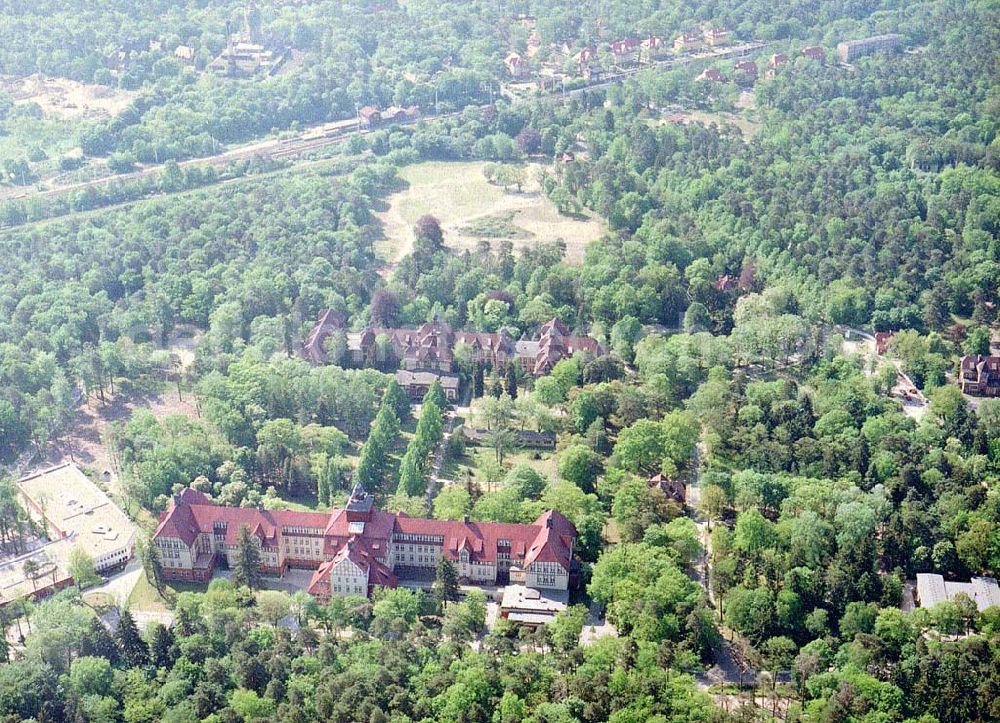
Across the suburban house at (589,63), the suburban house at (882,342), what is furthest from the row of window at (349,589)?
the suburban house at (589,63)

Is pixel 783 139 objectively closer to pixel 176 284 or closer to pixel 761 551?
pixel 176 284

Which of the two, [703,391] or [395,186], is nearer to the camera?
[703,391]

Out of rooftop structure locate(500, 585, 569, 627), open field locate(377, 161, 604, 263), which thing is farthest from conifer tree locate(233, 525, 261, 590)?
open field locate(377, 161, 604, 263)

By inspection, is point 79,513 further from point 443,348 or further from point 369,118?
point 369,118

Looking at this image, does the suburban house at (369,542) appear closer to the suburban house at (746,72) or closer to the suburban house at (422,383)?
the suburban house at (422,383)

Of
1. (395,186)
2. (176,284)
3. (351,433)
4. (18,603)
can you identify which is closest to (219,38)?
(395,186)

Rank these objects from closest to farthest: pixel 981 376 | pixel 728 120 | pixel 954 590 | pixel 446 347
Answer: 1. pixel 954 590
2. pixel 981 376
3. pixel 446 347
4. pixel 728 120

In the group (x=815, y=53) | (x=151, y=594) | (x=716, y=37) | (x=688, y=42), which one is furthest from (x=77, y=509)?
(x=716, y=37)
